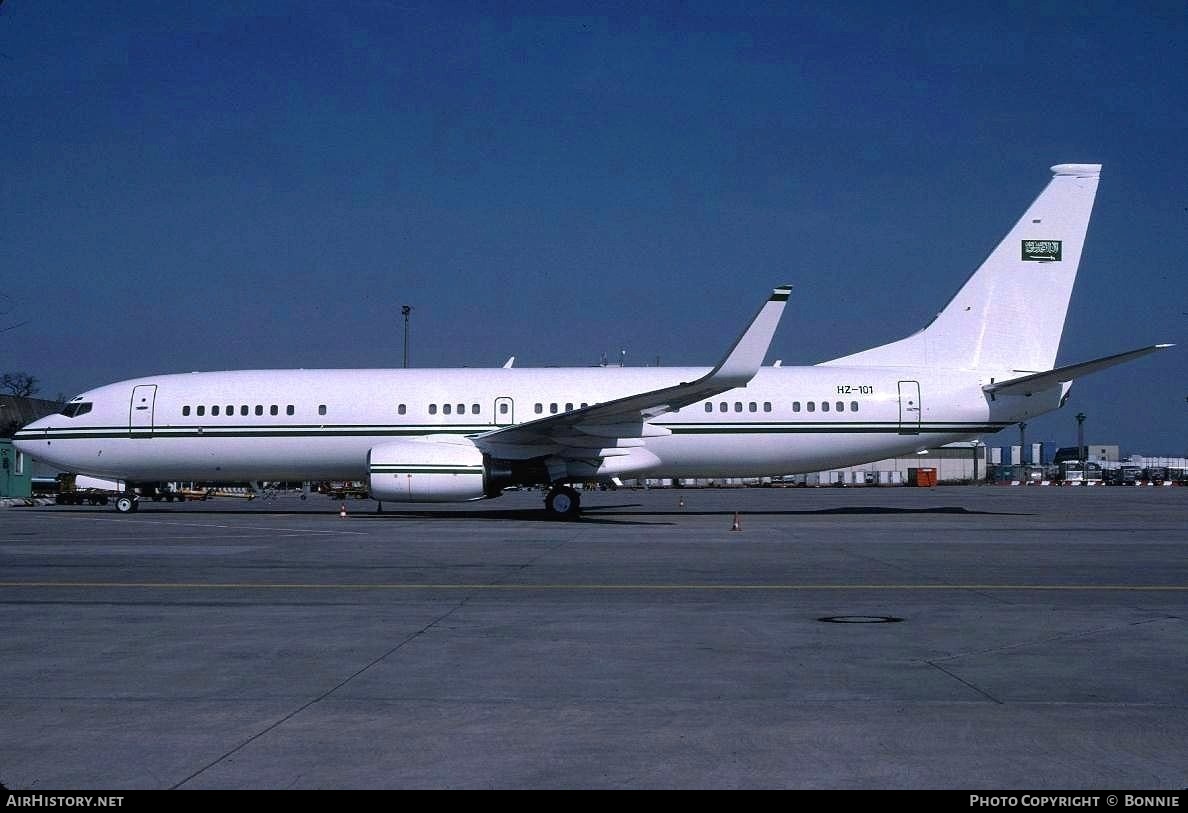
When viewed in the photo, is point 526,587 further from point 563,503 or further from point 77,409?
point 77,409

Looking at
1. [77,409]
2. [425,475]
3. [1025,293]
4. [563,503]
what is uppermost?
[1025,293]

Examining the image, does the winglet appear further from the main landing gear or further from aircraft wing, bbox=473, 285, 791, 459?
the main landing gear

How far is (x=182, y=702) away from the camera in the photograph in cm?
644

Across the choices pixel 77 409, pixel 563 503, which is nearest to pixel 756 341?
pixel 563 503

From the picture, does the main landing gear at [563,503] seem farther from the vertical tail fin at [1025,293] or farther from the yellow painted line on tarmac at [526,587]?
the yellow painted line on tarmac at [526,587]

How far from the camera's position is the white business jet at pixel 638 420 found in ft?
91.6

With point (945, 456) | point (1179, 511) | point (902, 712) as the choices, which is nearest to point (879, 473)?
point (945, 456)

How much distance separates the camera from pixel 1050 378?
27.4m

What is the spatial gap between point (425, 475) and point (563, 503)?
12.2ft

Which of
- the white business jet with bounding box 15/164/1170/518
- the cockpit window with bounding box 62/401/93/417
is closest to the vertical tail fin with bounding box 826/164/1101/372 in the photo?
the white business jet with bounding box 15/164/1170/518

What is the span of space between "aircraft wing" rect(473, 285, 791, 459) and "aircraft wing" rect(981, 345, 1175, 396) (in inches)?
341

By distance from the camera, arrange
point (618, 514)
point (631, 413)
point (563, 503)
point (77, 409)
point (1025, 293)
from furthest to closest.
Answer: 1. point (77, 409)
2. point (618, 514)
3. point (1025, 293)
4. point (563, 503)
5. point (631, 413)

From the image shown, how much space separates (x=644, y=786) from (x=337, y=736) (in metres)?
1.82

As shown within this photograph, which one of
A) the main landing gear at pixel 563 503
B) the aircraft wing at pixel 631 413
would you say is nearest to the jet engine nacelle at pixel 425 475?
the aircraft wing at pixel 631 413
